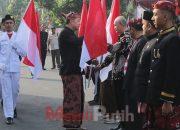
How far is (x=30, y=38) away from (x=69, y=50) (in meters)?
1.20

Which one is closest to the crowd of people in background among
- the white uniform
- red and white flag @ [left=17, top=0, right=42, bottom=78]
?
the white uniform

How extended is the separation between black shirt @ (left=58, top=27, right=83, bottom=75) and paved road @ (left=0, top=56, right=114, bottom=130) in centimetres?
104

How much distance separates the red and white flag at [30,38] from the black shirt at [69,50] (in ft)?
3.22

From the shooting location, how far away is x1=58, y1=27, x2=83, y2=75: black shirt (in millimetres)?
7105

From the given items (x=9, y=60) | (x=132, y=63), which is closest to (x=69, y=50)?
(x=9, y=60)

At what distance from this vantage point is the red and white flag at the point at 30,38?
8011mm

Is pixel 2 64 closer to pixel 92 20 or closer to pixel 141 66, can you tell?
pixel 92 20

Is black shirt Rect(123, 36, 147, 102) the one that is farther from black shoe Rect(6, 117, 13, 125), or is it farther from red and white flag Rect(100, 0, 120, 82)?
black shoe Rect(6, 117, 13, 125)

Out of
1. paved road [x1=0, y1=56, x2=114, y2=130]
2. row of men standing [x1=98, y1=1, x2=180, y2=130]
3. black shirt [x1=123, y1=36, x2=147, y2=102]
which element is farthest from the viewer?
paved road [x1=0, y1=56, x2=114, y2=130]

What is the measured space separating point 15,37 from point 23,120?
146 centimetres

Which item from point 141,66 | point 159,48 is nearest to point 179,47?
point 159,48

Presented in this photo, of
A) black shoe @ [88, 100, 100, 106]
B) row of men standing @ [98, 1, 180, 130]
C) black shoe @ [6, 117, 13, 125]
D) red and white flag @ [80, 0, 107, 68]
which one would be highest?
red and white flag @ [80, 0, 107, 68]

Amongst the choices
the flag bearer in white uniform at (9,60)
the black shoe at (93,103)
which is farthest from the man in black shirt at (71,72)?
the black shoe at (93,103)

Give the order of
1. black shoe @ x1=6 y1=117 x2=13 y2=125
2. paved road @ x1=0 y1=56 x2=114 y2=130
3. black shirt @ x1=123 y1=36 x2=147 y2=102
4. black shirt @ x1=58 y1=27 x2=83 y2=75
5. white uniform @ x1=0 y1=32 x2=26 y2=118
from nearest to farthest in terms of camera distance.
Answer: black shirt @ x1=123 y1=36 x2=147 y2=102 < black shirt @ x1=58 y1=27 x2=83 y2=75 < paved road @ x1=0 y1=56 x2=114 y2=130 < black shoe @ x1=6 y1=117 x2=13 y2=125 < white uniform @ x1=0 y1=32 x2=26 y2=118
